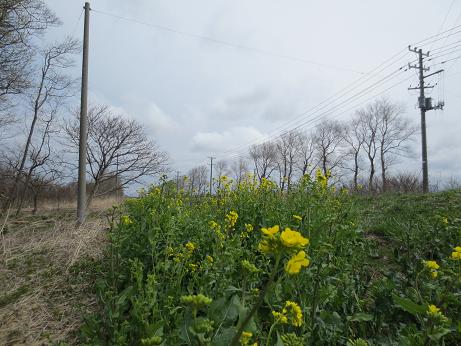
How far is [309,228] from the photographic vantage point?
3150mm

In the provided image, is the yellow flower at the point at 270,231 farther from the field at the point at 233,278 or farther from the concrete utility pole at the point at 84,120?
the concrete utility pole at the point at 84,120

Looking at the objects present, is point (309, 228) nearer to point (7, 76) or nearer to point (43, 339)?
point (43, 339)

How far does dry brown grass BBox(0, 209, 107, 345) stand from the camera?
2.74 meters

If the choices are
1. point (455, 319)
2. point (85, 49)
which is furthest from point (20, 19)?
point (455, 319)

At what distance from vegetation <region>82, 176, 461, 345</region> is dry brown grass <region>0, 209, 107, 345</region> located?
487 millimetres

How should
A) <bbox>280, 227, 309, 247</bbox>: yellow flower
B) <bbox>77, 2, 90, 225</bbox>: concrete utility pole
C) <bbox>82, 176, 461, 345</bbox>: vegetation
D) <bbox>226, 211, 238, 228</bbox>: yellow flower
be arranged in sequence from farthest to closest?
<bbox>77, 2, 90, 225</bbox>: concrete utility pole → <bbox>226, 211, 238, 228</bbox>: yellow flower → <bbox>82, 176, 461, 345</bbox>: vegetation → <bbox>280, 227, 309, 247</bbox>: yellow flower

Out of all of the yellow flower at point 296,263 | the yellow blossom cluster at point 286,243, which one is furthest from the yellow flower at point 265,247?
the yellow flower at point 296,263

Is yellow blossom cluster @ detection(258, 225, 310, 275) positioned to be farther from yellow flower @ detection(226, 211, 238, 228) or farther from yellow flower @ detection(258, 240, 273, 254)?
yellow flower @ detection(226, 211, 238, 228)

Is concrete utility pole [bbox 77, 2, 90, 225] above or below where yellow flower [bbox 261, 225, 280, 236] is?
above

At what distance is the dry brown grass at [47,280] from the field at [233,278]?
16 millimetres

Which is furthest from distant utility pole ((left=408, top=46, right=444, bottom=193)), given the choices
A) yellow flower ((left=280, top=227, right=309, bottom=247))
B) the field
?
yellow flower ((left=280, top=227, right=309, bottom=247))

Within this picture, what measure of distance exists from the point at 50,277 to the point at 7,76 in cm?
1407

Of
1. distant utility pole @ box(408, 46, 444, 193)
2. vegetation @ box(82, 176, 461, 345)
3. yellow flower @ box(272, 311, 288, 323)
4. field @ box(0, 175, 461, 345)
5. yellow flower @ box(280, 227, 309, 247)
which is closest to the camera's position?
yellow flower @ box(280, 227, 309, 247)

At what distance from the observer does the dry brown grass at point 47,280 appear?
2744 mm
